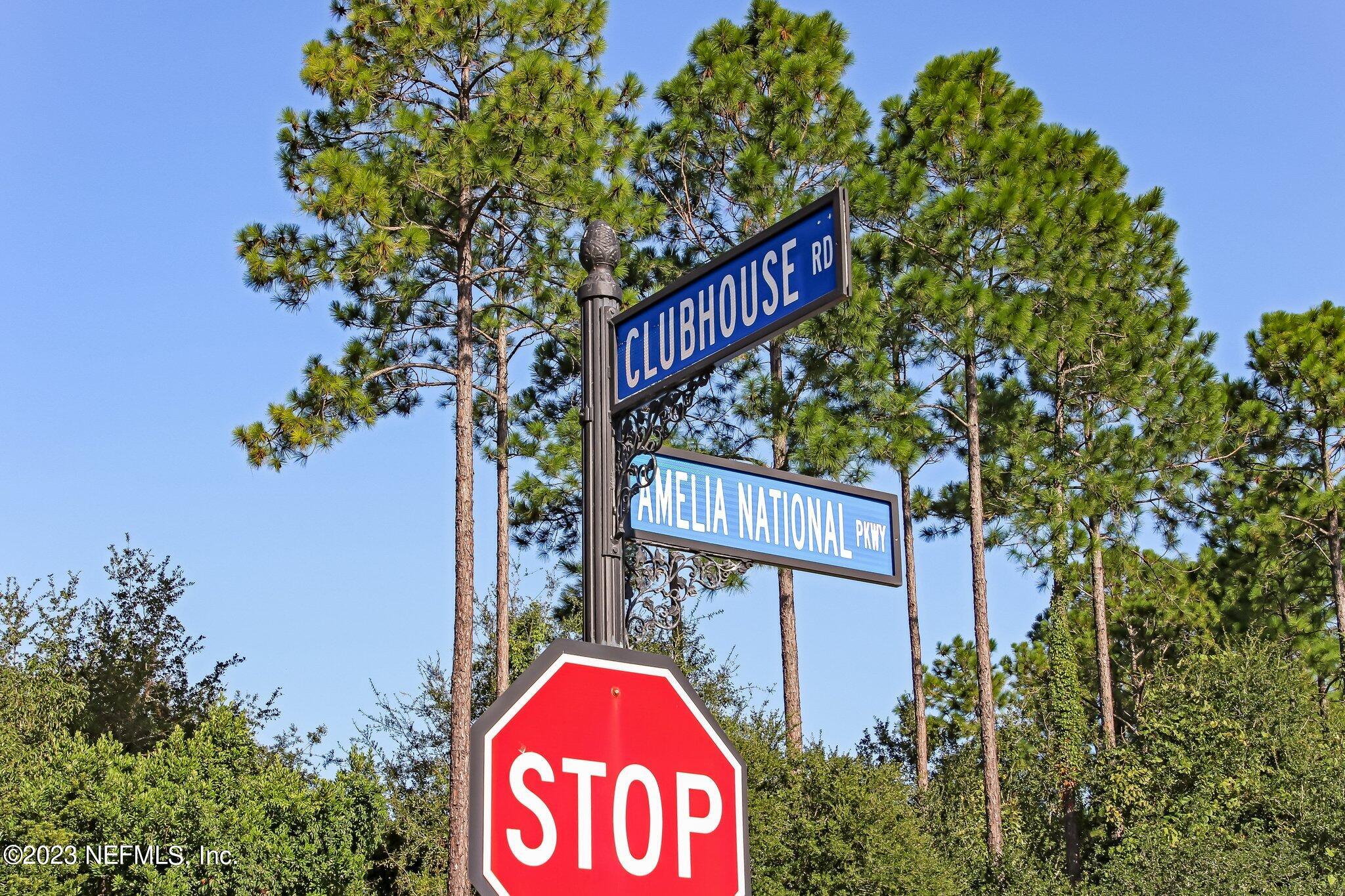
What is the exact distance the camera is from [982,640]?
83.7 feet

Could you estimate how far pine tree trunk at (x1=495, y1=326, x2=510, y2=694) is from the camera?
906 inches

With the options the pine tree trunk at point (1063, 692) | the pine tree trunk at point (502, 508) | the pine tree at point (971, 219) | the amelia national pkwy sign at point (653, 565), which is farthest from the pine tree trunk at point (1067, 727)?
the amelia national pkwy sign at point (653, 565)

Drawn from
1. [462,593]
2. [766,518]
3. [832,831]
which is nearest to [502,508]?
[462,593]

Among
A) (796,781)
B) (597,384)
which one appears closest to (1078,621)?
(796,781)

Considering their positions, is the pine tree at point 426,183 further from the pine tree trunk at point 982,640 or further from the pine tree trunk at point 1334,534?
the pine tree trunk at point 1334,534

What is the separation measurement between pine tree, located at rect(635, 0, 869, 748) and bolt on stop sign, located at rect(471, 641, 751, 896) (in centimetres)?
2275

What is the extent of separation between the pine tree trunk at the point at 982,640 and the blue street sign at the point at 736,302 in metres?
21.9

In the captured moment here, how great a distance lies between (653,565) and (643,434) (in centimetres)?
39

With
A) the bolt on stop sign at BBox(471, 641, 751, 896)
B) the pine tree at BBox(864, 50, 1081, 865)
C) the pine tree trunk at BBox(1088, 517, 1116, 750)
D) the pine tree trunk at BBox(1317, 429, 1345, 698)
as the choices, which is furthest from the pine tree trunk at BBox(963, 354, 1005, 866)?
the bolt on stop sign at BBox(471, 641, 751, 896)

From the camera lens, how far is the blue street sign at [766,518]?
12.8 ft

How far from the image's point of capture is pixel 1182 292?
34.2 m

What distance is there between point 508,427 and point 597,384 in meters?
22.1

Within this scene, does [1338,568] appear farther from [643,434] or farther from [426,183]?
[643,434]

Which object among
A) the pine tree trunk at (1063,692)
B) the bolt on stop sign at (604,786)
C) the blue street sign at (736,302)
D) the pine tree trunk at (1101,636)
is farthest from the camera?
the pine tree trunk at (1101,636)
